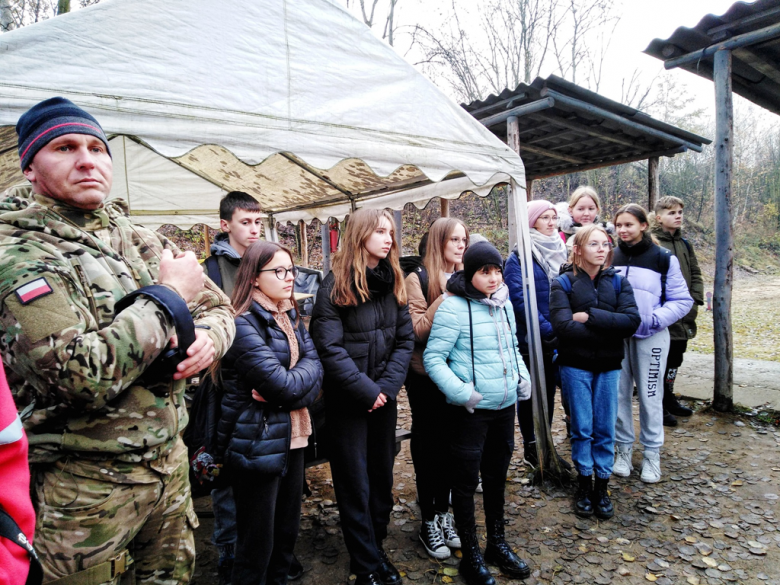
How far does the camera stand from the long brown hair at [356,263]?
242 cm

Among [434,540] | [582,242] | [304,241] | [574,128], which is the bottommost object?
[434,540]

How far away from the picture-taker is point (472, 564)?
2.41m

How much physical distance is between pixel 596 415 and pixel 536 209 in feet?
5.52

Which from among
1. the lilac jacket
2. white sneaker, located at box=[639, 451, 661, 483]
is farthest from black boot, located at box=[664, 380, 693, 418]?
the lilac jacket

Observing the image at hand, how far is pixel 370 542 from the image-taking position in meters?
2.33

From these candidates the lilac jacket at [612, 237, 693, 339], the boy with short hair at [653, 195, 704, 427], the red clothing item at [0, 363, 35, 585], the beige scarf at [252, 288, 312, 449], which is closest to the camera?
the red clothing item at [0, 363, 35, 585]

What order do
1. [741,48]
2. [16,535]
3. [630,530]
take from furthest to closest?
[741,48] → [630,530] → [16,535]

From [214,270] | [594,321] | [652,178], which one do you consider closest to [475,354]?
[594,321]

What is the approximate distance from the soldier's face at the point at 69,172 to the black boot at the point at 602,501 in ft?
11.0

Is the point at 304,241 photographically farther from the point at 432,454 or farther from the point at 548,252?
the point at 432,454

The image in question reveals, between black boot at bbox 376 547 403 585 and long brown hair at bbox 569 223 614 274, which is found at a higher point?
long brown hair at bbox 569 223 614 274

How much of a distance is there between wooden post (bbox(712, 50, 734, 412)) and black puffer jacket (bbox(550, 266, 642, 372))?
240 centimetres

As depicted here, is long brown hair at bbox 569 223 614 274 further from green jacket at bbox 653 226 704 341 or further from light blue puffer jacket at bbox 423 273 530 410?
green jacket at bbox 653 226 704 341

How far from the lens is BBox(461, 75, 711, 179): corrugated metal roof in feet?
16.4
